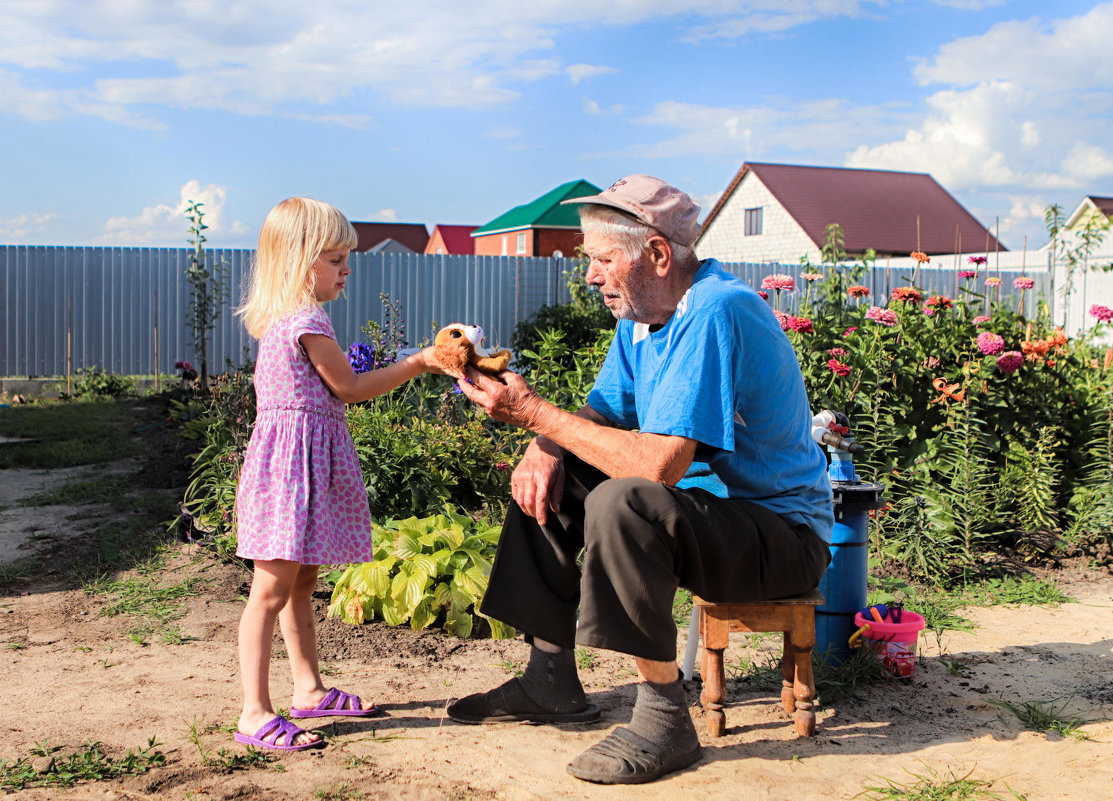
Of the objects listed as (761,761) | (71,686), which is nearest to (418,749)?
(761,761)

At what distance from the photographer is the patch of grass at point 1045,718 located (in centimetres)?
267

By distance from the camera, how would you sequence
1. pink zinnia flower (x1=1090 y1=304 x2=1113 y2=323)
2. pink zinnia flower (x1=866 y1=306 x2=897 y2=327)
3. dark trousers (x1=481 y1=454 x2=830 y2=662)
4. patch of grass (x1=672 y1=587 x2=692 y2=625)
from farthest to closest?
pink zinnia flower (x1=1090 y1=304 x2=1113 y2=323) → pink zinnia flower (x1=866 y1=306 x2=897 y2=327) → patch of grass (x1=672 y1=587 x2=692 y2=625) → dark trousers (x1=481 y1=454 x2=830 y2=662)

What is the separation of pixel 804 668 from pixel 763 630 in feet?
0.51

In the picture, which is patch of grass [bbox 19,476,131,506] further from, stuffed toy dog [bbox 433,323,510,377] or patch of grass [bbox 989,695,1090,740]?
patch of grass [bbox 989,695,1090,740]

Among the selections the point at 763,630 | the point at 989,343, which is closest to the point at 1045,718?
the point at 763,630

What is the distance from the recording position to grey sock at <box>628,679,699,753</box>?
234 centimetres

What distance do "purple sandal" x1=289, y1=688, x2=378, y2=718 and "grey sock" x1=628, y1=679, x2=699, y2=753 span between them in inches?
31.8

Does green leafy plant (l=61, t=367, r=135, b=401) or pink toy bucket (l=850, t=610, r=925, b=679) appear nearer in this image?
pink toy bucket (l=850, t=610, r=925, b=679)

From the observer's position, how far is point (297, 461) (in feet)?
8.36

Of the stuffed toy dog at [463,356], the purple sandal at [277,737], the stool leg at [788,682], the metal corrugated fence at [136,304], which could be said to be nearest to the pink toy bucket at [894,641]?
the stool leg at [788,682]

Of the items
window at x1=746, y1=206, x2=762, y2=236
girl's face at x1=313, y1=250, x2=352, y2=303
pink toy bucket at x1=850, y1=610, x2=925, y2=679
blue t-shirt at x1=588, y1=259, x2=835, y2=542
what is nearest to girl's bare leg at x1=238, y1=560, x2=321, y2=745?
girl's face at x1=313, y1=250, x2=352, y2=303

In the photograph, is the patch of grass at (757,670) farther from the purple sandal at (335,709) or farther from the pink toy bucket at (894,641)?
the purple sandal at (335,709)

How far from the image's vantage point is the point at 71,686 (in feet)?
9.46

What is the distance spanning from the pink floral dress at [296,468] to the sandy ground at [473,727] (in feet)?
1.70
